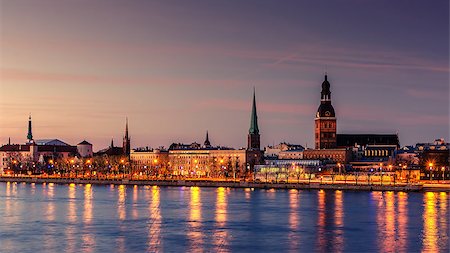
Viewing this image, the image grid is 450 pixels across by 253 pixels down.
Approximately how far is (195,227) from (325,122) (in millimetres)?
76079

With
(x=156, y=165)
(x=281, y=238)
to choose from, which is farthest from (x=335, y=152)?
(x=281, y=238)

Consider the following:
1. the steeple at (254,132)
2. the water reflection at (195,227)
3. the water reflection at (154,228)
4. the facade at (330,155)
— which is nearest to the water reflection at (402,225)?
the water reflection at (195,227)

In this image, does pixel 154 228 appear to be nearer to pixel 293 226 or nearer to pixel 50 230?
pixel 50 230

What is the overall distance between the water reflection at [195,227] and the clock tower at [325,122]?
60.7 m

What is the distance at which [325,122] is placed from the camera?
106188 millimetres

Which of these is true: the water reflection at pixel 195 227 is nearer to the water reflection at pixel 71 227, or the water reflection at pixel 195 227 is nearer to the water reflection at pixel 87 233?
the water reflection at pixel 87 233

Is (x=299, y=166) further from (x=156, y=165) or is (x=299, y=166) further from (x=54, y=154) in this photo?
(x=54, y=154)

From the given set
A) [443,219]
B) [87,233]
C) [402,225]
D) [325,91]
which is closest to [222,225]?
[87,233]

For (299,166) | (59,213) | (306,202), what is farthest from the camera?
(299,166)

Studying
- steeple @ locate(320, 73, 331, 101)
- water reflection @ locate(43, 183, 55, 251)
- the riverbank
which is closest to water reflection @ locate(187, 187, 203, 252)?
water reflection @ locate(43, 183, 55, 251)

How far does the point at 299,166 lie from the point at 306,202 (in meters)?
48.2

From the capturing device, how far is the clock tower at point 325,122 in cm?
10481

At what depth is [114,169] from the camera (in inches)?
4003

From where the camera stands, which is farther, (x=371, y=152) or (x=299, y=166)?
(x=371, y=152)
